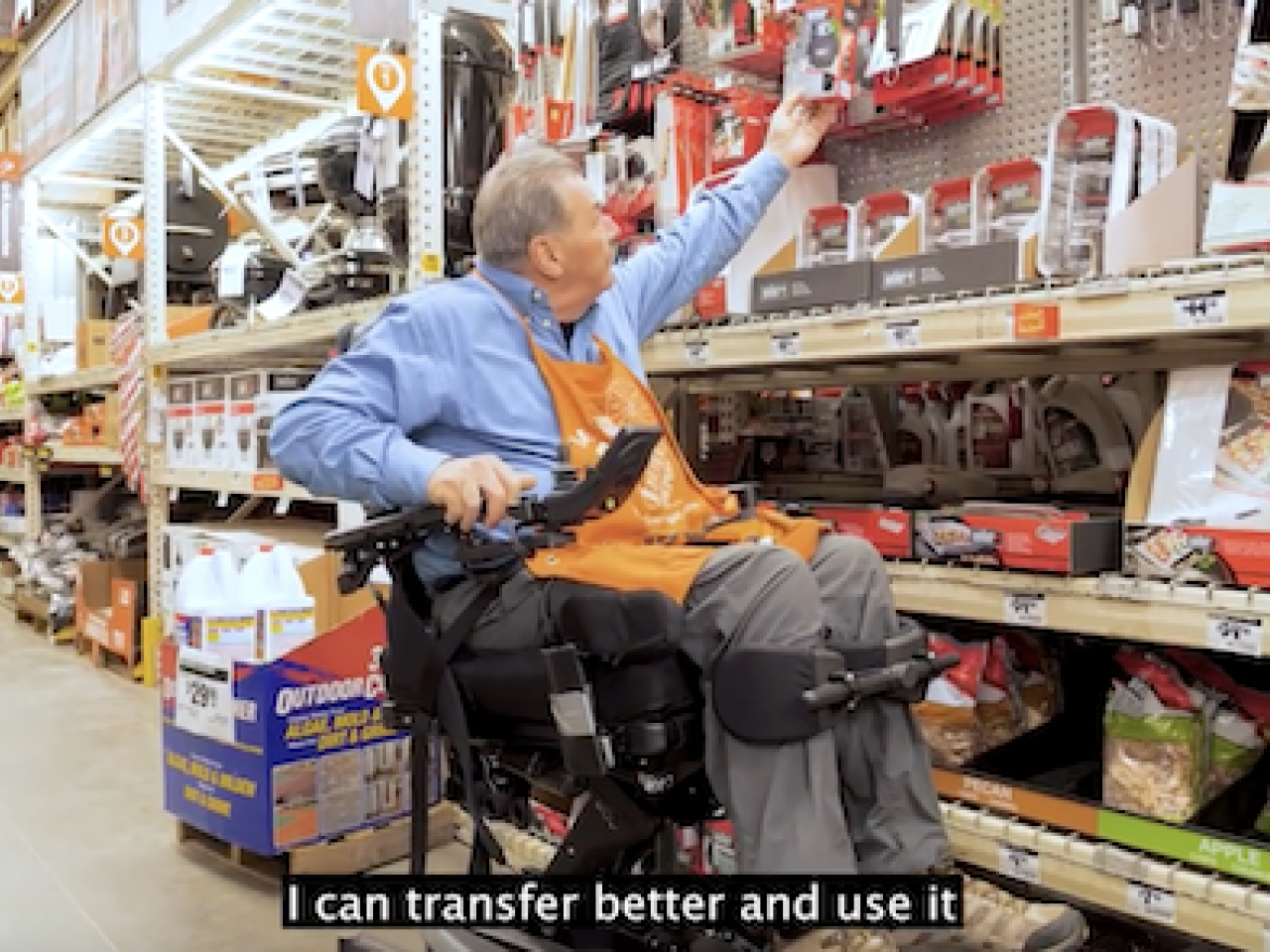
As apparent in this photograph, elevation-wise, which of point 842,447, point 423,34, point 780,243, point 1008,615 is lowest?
point 1008,615

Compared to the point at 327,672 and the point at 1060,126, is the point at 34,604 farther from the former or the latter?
the point at 1060,126

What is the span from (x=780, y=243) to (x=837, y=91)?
0.29m

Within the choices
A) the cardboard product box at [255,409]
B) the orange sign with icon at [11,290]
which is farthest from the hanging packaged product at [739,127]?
the orange sign with icon at [11,290]

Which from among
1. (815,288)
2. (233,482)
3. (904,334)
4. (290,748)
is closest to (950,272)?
(904,334)

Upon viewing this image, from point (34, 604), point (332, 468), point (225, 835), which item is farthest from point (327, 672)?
point (34, 604)

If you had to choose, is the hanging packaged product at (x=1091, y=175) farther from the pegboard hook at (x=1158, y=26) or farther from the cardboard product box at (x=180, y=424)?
the cardboard product box at (x=180, y=424)

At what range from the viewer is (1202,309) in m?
1.49

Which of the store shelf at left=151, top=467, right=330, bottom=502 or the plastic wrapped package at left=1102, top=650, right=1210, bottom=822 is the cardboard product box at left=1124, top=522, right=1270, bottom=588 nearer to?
the plastic wrapped package at left=1102, top=650, right=1210, bottom=822

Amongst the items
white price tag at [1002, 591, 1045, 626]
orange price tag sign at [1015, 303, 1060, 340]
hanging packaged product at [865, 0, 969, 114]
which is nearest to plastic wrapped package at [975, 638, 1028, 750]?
white price tag at [1002, 591, 1045, 626]

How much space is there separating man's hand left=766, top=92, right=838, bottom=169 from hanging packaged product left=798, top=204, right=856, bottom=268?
12cm

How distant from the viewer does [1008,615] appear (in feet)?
5.85

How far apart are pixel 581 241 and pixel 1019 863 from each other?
1111mm

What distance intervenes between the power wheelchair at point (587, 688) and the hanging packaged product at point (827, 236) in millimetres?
888

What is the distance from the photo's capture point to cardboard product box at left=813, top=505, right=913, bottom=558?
6.45ft
